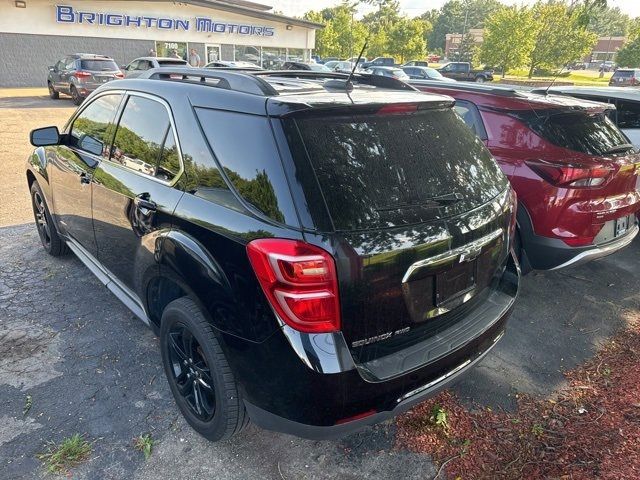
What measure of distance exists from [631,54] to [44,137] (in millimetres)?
47339

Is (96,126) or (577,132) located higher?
(577,132)

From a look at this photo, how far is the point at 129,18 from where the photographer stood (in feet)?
81.7

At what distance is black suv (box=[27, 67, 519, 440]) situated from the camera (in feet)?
5.99

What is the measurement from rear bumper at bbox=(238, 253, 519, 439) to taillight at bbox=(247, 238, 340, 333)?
8cm

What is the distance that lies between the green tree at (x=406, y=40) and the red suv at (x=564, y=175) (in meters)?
42.3

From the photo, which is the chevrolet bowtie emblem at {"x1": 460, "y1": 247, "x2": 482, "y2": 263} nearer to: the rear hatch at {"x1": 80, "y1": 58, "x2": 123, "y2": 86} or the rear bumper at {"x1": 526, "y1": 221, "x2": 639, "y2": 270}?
the rear bumper at {"x1": 526, "y1": 221, "x2": 639, "y2": 270}

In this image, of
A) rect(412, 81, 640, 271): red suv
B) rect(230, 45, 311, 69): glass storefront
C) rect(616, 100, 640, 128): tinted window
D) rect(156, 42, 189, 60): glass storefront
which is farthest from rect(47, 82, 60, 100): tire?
rect(616, 100, 640, 128): tinted window

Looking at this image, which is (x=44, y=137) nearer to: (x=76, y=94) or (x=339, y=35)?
(x=76, y=94)

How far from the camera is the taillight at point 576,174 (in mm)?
3488

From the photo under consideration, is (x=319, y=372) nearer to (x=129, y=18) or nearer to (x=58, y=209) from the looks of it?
(x=58, y=209)

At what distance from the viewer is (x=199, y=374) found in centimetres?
241

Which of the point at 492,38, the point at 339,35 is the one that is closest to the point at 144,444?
the point at 492,38

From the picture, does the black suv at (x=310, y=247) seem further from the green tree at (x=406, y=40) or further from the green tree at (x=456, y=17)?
the green tree at (x=456, y=17)

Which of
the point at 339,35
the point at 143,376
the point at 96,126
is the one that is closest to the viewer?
the point at 143,376
